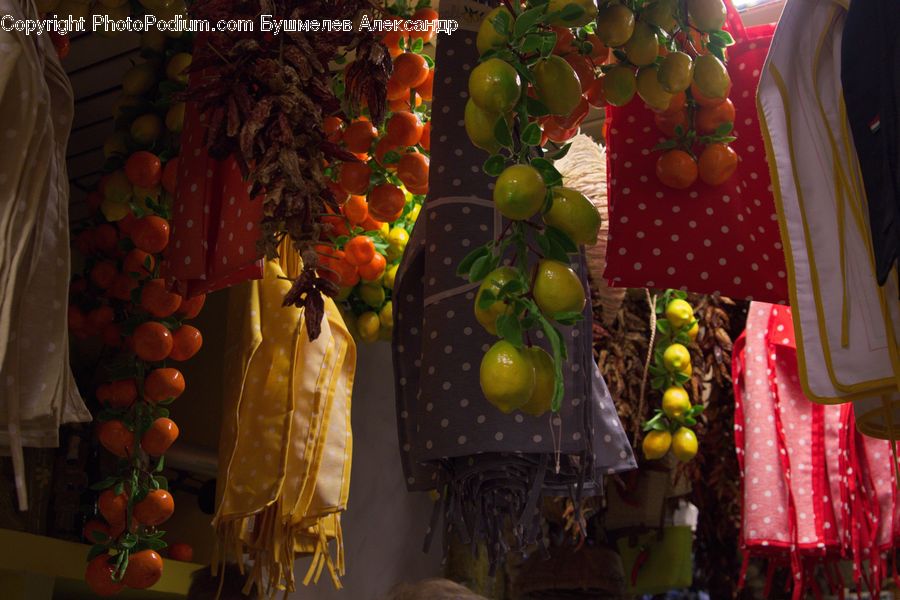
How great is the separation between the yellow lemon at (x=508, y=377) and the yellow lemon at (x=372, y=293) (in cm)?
153

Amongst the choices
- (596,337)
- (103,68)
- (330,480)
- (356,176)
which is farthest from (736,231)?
(103,68)

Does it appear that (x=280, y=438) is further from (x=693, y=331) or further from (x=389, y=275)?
(x=693, y=331)

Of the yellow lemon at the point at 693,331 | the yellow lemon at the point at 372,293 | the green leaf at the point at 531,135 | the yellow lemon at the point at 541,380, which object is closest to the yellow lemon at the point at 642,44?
the green leaf at the point at 531,135

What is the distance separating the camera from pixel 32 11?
138 centimetres

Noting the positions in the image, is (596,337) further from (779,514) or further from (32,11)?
(32,11)

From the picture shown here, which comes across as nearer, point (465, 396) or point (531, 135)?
point (531, 135)

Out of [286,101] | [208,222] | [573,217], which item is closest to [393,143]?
[208,222]

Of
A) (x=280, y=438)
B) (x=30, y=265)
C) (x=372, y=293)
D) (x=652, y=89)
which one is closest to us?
(x=30, y=265)

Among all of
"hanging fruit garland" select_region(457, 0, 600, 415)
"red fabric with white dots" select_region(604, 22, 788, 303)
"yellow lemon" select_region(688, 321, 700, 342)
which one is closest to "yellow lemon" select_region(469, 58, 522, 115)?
"hanging fruit garland" select_region(457, 0, 600, 415)

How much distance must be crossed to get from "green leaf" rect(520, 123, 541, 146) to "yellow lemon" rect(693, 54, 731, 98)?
0.46 metres

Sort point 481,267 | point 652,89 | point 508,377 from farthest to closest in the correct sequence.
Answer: point 652,89
point 481,267
point 508,377

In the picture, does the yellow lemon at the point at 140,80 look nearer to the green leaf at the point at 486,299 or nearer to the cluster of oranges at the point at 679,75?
the cluster of oranges at the point at 679,75

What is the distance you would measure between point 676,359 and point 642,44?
71.9 inches

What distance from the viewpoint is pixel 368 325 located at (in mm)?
2576
